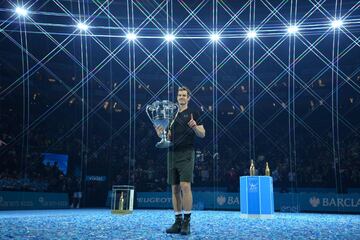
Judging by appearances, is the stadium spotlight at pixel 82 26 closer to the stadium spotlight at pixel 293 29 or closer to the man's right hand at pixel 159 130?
the stadium spotlight at pixel 293 29

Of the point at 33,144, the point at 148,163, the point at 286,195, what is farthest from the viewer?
the point at 148,163

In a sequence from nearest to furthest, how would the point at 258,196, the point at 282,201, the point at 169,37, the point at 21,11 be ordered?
the point at 258,196 → the point at 282,201 → the point at 21,11 → the point at 169,37

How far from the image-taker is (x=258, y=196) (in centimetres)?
1020

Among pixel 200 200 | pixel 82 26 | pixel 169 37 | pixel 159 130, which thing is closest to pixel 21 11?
pixel 82 26

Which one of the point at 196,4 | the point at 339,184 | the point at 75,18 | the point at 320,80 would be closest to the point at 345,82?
the point at 320,80

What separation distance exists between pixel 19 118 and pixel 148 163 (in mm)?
6254

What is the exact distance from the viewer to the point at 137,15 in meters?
21.4

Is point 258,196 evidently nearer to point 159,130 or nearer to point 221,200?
point 221,200

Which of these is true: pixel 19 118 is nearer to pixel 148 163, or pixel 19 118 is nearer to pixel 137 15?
pixel 148 163

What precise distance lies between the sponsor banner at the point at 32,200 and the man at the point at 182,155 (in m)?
8.93

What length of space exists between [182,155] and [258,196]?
5.18 m

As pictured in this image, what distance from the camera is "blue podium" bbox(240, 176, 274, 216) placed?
9986 mm

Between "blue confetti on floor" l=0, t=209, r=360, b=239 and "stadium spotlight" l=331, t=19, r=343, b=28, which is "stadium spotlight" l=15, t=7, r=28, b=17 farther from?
"stadium spotlight" l=331, t=19, r=343, b=28

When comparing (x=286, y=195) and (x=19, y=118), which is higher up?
(x=19, y=118)
